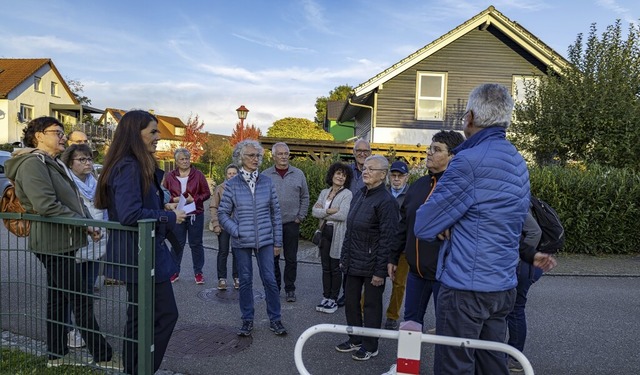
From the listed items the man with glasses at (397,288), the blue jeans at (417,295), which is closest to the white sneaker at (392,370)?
the blue jeans at (417,295)

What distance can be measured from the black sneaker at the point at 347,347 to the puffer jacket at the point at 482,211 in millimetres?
2375

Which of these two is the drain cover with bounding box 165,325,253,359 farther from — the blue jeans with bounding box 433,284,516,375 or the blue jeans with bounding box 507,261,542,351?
the blue jeans with bounding box 433,284,516,375

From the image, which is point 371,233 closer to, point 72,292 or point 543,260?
point 543,260

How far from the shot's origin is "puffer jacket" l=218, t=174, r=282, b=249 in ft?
16.2

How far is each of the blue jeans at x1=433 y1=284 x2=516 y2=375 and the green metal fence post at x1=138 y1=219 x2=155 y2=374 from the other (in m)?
1.79

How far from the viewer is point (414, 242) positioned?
3.96 m

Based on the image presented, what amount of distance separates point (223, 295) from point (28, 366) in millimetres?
A: 2857

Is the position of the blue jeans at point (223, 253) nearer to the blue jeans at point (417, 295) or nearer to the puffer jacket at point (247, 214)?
the puffer jacket at point (247, 214)

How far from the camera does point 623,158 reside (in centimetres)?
1194

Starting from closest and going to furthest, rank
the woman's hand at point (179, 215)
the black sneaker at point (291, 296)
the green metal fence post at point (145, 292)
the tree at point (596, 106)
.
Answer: the green metal fence post at point (145, 292) < the woman's hand at point (179, 215) < the black sneaker at point (291, 296) < the tree at point (596, 106)

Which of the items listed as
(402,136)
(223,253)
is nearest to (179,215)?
(223,253)

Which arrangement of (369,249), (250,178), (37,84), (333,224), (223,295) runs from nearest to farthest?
(369,249) < (250,178) < (333,224) < (223,295) < (37,84)

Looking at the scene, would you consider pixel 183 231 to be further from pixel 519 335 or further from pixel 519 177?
pixel 519 177

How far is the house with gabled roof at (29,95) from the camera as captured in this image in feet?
123
